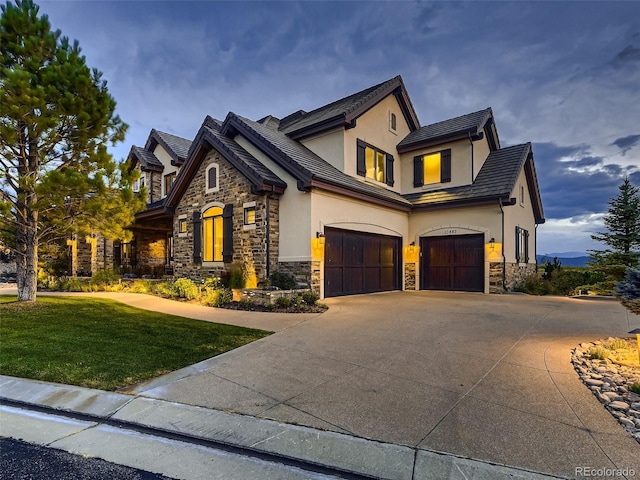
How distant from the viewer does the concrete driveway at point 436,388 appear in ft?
9.59

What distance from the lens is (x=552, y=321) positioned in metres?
7.83

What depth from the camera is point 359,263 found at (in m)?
13.2

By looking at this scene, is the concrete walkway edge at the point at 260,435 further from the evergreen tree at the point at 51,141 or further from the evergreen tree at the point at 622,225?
the evergreen tree at the point at 622,225

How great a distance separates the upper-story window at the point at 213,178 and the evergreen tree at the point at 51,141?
3.45 m

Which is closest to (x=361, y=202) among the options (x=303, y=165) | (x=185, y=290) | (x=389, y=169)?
(x=303, y=165)

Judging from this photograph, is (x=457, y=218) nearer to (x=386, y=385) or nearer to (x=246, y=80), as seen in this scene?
(x=386, y=385)

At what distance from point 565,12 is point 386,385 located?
44.1 ft

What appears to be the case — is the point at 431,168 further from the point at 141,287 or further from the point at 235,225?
the point at 141,287

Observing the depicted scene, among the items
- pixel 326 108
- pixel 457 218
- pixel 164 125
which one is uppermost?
pixel 164 125

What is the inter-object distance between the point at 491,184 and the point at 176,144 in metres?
16.5

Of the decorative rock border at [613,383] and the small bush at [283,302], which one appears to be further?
the small bush at [283,302]

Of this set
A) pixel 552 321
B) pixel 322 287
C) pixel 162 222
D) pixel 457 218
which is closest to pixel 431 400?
pixel 552 321

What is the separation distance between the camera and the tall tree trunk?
1037 cm
